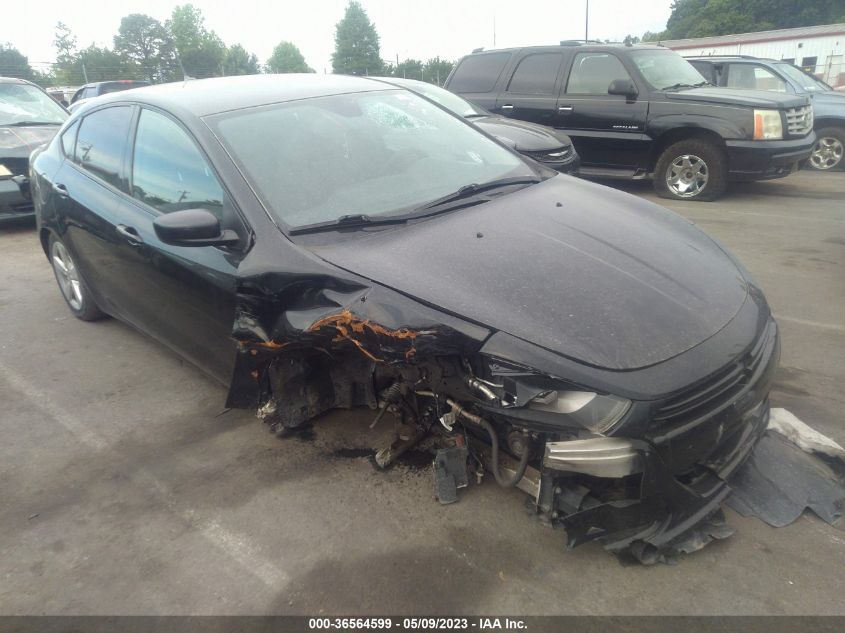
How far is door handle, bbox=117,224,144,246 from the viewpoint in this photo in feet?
11.1

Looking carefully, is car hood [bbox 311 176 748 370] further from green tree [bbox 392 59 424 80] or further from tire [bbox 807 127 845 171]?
green tree [bbox 392 59 424 80]

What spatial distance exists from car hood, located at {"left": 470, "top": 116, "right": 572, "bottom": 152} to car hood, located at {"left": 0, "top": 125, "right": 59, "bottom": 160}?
5.18m

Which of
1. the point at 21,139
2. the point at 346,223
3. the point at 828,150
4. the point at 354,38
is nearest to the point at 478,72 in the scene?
the point at 828,150

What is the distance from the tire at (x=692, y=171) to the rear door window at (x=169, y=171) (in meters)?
6.62

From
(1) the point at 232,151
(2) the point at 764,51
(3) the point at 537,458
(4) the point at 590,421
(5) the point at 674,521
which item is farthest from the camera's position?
(2) the point at 764,51

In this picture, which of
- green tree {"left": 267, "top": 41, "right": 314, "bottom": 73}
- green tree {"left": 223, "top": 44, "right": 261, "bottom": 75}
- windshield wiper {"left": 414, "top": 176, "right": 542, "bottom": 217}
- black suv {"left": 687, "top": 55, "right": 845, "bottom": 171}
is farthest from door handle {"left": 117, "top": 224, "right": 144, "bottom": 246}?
green tree {"left": 267, "top": 41, "right": 314, "bottom": 73}

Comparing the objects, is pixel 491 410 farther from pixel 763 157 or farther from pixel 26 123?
pixel 26 123

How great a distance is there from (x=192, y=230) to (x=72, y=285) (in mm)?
2731

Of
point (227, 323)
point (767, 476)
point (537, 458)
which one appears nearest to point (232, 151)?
point (227, 323)

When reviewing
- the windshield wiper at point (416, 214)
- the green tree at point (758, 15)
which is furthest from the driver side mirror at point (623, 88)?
the green tree at point (758, 15)

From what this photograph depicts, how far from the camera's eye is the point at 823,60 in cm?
3812

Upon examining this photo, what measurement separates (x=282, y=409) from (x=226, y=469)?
386 mm

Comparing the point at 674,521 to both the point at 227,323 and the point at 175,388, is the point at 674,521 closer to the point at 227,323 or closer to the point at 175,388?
the point at 227,323

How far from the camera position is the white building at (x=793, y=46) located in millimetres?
37344
